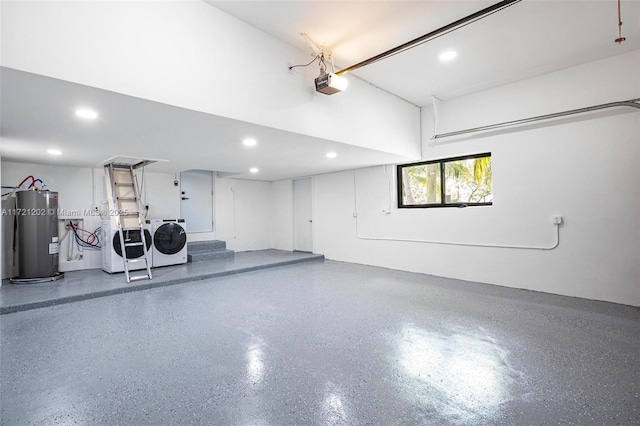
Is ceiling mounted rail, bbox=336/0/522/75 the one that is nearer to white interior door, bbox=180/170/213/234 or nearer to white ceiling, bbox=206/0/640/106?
white ceiling, bbox=206/0/640/106

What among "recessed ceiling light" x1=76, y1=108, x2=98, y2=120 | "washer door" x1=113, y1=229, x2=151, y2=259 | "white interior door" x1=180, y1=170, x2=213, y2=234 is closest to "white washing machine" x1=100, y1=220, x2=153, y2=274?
"washer door" x1=113, y1=229, x2=151, y2=259

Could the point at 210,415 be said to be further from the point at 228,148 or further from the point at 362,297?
the point at 228,148

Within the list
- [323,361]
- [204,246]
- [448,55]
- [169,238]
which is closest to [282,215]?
[204,246]

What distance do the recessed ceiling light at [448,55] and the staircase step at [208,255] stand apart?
538 cm

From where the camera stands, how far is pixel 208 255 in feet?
20.3

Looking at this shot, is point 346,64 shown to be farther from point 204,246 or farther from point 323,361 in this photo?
point 204,246

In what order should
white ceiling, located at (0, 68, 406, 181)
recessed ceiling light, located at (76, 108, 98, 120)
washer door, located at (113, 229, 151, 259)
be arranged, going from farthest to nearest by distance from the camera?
washer door, located at (113, 229, 151, 259), recessed ceiling light, located at (76, 108, 98, 120), white ceiling, located at (0, 68, 406, 181)

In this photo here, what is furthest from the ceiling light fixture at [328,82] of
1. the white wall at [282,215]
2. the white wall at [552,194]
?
the white wall at [282,215]

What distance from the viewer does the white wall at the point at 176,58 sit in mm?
1801

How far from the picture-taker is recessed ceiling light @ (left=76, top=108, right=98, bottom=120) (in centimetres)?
249

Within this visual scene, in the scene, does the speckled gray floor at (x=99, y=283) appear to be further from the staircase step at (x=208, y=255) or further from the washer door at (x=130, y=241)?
the washer door at (x=130, y=241)

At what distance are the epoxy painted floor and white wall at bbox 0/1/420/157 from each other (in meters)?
1.98

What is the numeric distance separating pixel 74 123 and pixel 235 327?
2533mm

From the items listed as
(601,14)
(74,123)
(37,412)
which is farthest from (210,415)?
(601,14)
